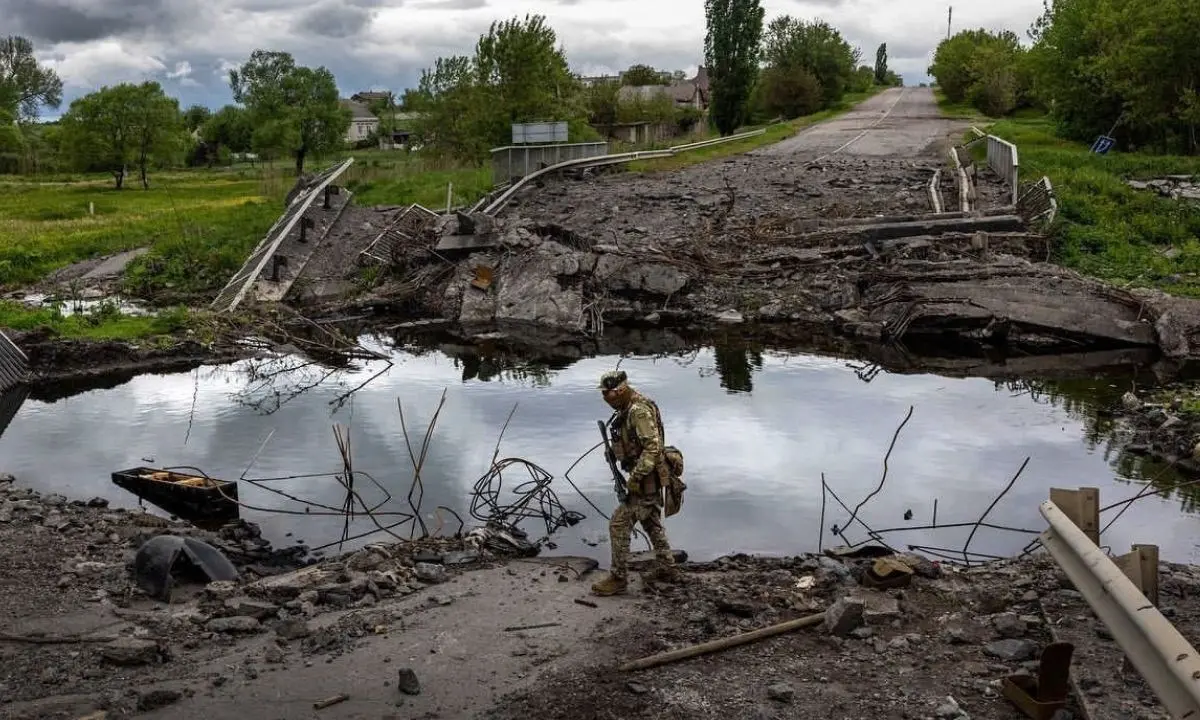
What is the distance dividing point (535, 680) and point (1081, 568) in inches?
127

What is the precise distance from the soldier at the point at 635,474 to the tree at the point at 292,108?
202 ft

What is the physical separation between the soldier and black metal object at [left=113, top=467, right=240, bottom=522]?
184 inches

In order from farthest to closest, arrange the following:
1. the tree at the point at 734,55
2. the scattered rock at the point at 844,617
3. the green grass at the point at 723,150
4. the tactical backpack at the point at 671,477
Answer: the tree at the point at 734,55 → the green grass at the point at 723,150 → the tactical backpack at the point at 671,477 → the scattered rock at the point at 844,617

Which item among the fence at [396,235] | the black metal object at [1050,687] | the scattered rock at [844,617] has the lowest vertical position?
the scattered rock at [844,617]

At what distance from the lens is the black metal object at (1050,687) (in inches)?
215

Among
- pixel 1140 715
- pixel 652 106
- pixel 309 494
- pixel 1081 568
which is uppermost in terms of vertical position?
pixel 652 106

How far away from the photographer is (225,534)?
10156mm

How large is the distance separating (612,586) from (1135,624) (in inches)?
169

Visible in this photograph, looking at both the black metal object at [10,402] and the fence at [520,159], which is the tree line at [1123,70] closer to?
the fence at [520,159]

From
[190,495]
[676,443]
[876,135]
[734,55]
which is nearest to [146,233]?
[190,495]

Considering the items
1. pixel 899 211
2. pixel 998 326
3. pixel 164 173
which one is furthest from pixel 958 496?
pixel 164 173

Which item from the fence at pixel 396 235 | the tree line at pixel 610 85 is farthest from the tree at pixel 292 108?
the fence at pixel 396 235

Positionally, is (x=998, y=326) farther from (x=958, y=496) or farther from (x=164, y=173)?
(x=164, y=173)

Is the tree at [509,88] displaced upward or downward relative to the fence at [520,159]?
upward
